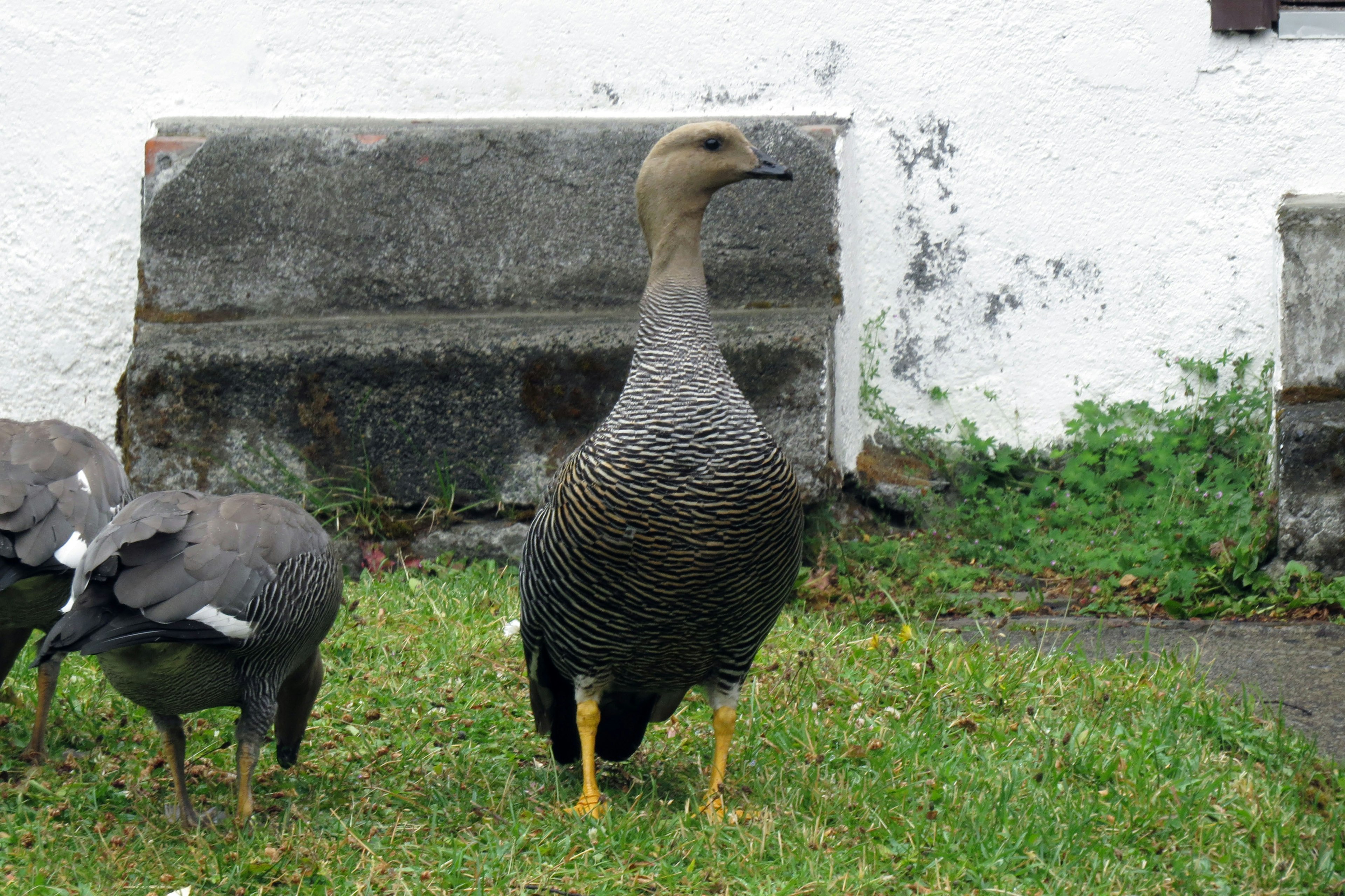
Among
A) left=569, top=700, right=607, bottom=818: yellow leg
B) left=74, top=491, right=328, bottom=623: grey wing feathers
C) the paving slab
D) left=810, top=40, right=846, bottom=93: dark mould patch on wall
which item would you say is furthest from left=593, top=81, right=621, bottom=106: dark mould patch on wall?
left=569, top=700, right=607, bottom=818: yellow leg

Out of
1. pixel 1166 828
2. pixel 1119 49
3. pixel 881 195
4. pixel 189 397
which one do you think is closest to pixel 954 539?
pixel 881 195

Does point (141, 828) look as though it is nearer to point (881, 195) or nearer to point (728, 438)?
point (728, 438)

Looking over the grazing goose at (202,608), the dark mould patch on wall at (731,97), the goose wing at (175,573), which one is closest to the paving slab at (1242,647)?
the dark mould patch on wall at (731,97)

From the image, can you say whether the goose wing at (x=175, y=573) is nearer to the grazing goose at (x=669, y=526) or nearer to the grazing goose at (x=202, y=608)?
the grazing goose at (x=202, y=608)

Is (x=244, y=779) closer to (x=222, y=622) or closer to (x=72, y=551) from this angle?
(x=222, y=622)

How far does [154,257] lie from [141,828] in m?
3.00

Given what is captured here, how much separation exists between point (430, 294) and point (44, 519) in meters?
2.38

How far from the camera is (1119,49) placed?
5797 millimetres

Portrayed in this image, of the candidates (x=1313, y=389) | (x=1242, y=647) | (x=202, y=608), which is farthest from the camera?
(x=1313, y=389)

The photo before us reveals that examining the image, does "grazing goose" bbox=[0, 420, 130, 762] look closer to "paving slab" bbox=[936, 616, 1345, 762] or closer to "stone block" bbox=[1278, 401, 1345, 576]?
"paving slab" bbox=[936, 616, 1345, 762]

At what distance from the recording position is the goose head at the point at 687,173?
3697 millimetres

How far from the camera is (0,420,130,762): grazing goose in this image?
11.7 ft

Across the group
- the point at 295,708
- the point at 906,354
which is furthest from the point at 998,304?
the point at 295,708

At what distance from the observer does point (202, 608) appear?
10.2ft
